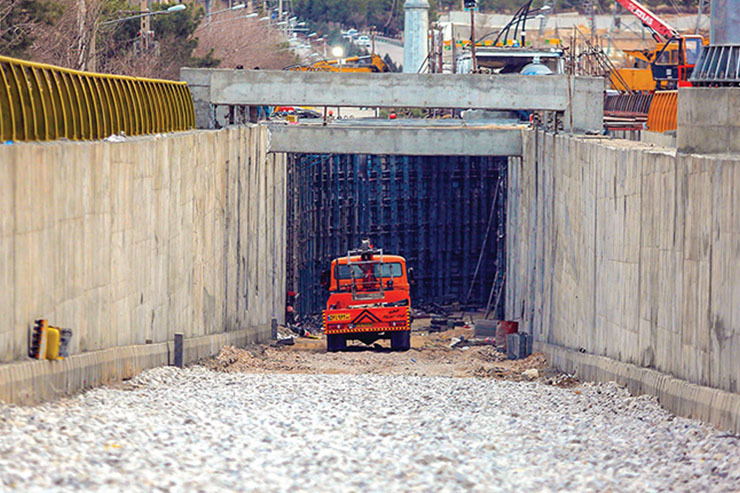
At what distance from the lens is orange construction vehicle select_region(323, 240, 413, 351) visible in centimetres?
3175

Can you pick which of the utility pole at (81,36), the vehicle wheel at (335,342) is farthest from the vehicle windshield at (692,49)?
the vehicle wheel at (335,342)

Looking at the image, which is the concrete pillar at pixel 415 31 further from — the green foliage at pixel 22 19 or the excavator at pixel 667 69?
the green foliage at pixel 22 19

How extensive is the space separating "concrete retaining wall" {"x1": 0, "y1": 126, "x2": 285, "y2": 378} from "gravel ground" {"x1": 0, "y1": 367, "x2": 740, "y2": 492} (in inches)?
48.7

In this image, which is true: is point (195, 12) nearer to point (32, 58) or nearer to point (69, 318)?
point (32, 58)

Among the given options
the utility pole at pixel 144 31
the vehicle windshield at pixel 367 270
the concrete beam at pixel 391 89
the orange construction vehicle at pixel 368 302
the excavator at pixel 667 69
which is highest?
the utility pole at pixel 144 31

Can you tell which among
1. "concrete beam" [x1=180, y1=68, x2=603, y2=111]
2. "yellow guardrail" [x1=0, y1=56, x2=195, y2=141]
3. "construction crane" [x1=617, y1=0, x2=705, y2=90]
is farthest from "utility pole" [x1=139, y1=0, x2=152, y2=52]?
"yellow guardrail" [x1=0, y1=56, x2=195, y2=141]

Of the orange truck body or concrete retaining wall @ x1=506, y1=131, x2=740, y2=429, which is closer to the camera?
concrete retaining wall @ x1=506, y1=131, x2=740, y2=429

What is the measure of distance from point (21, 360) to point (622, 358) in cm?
913

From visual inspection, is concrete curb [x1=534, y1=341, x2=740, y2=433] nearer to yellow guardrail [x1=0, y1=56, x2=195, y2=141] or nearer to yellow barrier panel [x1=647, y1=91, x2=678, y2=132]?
yellow guardrail [x1=0, y1=56, x2=195, y2=141]

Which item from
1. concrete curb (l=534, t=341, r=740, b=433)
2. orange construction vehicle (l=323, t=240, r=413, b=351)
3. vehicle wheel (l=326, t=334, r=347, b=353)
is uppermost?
concrete curb (l=534, t=341, r=740, b=433)

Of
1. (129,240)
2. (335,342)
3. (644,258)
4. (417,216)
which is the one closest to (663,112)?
(335,342)

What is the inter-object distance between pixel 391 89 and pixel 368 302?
5609mm

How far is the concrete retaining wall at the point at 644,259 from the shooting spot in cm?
1374

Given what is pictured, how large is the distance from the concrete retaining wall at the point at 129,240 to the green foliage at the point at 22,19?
925 centimetres
